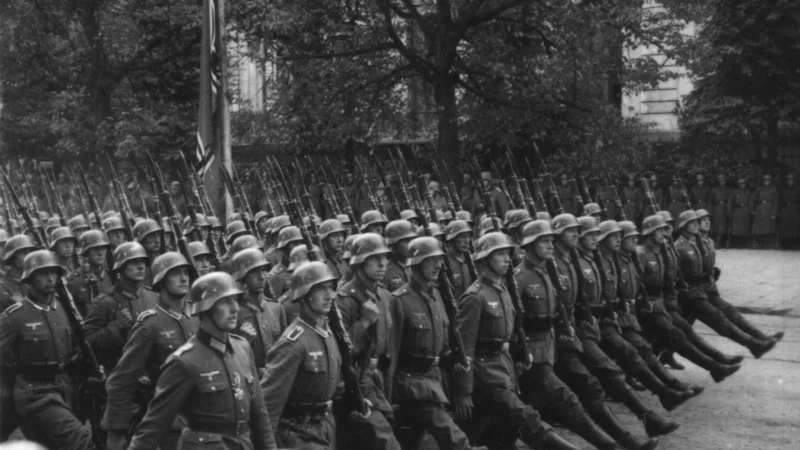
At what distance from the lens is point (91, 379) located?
27.9ft

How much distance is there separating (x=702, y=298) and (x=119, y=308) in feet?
24.3

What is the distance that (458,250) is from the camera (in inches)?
443

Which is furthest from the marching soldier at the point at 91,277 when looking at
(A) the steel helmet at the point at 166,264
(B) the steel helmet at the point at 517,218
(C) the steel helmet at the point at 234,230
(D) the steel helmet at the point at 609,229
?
(D) the steel helmet at the point at 609,229

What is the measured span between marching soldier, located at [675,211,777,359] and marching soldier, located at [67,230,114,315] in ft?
22.6

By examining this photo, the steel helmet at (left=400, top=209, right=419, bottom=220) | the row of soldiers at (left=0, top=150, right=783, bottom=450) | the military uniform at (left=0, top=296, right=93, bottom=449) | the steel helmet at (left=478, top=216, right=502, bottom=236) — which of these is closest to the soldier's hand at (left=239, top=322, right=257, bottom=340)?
the row of soldiers at (left=0, top=150, right=783, bottom=450)

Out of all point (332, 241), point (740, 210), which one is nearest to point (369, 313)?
point (332, 241)

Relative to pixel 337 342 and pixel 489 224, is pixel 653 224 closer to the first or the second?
pixel 489 224

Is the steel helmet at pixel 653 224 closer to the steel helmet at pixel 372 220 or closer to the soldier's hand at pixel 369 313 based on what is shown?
the steel helmet at pixel 372 220

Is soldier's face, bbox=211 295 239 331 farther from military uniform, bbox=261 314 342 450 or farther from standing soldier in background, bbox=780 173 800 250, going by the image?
standing soldier in background, bbox=780 173 800 250

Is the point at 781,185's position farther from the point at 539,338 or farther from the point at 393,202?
the point at 539,338

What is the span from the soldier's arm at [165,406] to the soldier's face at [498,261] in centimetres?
368

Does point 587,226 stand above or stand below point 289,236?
above

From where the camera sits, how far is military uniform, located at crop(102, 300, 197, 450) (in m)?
6.92

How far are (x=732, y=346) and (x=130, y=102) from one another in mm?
18034
